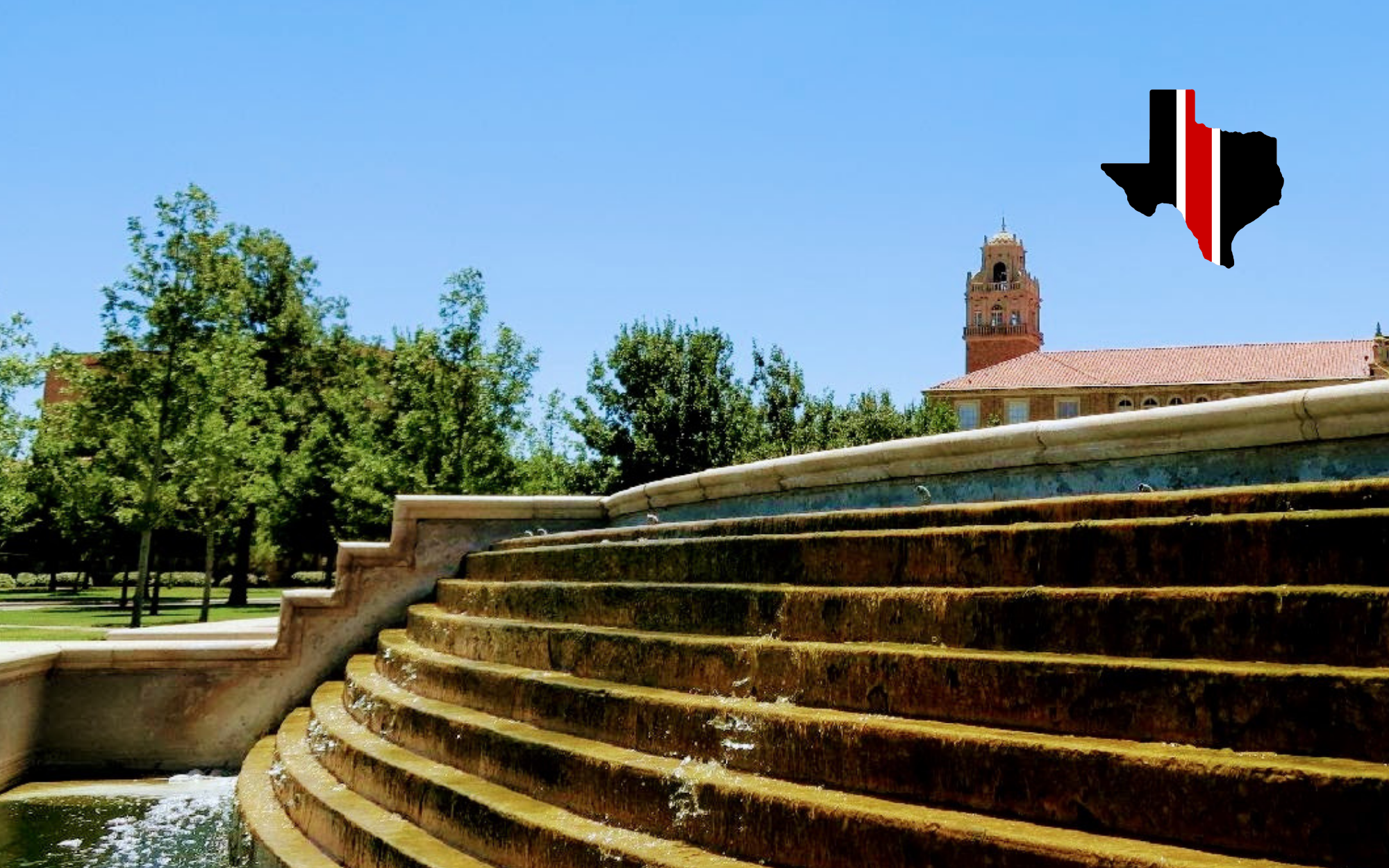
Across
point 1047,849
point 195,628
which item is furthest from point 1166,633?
point 195,628

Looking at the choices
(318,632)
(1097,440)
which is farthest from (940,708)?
(318,632)

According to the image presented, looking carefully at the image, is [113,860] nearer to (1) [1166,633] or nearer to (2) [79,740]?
(2) [79,740]

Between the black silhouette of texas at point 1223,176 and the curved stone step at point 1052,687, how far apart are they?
3.24 meters

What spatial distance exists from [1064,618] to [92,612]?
33.7 meters

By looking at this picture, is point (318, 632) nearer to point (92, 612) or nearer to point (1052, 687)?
point (1052, 687)

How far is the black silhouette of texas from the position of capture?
7.14 meters

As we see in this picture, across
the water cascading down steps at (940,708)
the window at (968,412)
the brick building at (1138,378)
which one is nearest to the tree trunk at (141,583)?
the water cascading down steps at (940,708)

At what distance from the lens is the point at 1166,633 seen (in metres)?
4.75

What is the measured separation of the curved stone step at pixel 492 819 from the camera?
5484 millimetres

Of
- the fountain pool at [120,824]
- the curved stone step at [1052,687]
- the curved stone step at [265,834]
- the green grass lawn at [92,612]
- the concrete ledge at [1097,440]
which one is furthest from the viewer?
the green grass lawn at [92,612]

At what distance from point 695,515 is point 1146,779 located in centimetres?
781

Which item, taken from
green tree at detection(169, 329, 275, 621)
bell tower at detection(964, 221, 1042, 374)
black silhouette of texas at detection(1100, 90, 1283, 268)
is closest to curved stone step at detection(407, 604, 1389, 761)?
black silhouette of texas at detection(1100, 90, 1283, 268)

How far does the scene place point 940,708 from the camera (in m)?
5.25

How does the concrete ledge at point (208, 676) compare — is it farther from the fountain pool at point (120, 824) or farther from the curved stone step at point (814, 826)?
the curved stone step at point (814, 826)
